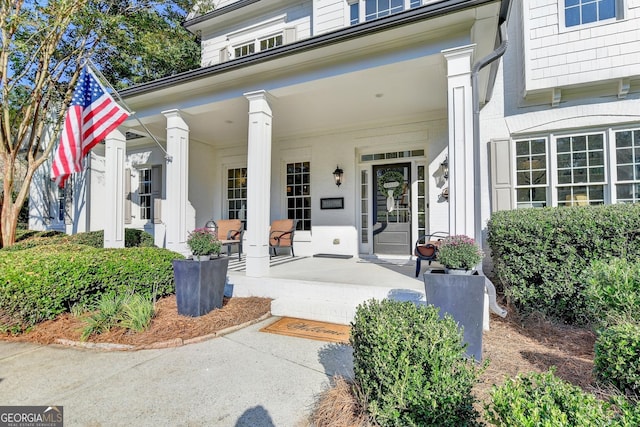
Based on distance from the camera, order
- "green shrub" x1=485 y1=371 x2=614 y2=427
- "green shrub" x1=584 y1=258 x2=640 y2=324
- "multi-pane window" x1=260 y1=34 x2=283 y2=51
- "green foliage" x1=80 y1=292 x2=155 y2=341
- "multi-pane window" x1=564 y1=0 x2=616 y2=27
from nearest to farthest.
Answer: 1. "green shrub" x1=485 y1=371 x2=614 y2=427
2. "green shrub" x1=584 y1=258 x2=640 y2=324
3. "green foliage" x1=80 y1=292 x2=155 y2=341
4. "multi-pane window" x1=564 y1=0 x2=616 y2=27
5. "multi-pane window" x1=260 y1=34 x2=283 y2=51

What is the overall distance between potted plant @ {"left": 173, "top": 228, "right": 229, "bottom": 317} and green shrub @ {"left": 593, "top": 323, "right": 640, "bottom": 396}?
3614mm

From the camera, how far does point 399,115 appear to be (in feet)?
20.9

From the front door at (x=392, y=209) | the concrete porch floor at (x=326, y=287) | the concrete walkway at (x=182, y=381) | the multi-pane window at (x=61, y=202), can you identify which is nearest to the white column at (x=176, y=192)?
the concrete porch floor at (x=326, y=287)

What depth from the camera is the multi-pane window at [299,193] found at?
25.1 feet

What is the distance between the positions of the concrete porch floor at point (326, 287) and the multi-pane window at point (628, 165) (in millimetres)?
3181

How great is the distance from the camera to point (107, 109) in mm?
4770

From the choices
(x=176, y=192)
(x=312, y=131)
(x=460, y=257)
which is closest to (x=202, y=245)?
(x=176, y=192)

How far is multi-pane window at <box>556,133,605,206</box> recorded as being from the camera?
4.89 metres

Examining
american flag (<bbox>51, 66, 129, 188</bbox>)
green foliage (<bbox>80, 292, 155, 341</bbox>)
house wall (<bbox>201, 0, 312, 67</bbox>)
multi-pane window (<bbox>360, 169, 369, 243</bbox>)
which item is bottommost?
green foliage (<bbox>80, 292, 155, 341</bbox>)

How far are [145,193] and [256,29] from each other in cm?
552

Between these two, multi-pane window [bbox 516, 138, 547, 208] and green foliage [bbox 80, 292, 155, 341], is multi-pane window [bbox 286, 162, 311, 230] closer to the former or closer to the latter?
multi-pane window [bbox 516, 138, 547, 208]

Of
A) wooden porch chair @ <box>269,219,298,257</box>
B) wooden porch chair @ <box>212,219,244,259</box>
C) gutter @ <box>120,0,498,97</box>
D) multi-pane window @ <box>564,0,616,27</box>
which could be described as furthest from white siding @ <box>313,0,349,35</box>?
wooden porch chair @ <box>212,219,244,259</box>

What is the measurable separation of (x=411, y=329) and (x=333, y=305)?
2213 millimetres

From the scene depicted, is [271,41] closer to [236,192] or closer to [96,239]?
[236,192]
